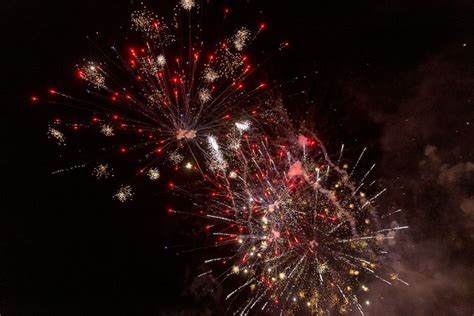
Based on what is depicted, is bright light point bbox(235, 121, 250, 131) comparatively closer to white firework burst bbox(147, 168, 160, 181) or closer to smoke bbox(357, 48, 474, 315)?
white firework burst bbox(147, 168, 160, 181)

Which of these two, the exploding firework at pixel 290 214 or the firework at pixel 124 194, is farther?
the firework at pixel 124 194

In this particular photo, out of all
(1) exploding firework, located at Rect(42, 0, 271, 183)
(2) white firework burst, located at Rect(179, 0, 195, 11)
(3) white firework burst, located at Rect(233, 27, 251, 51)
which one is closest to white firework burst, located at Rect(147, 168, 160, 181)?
(1) exploding firework, located at Rect(42, 0, 271, 183)

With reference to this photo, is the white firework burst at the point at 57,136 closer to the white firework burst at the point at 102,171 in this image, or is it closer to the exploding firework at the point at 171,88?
the exploding firework at the point at 171,88

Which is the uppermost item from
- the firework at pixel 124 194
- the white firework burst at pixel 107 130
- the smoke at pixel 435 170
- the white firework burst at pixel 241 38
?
the white firework burst at pixel 241 38

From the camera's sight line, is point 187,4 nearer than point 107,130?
Yes

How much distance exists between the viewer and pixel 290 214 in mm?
9422

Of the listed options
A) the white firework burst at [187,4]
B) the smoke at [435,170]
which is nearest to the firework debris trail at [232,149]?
the white firework burst at [187,4]

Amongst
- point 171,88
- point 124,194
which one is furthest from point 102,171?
point 171,88

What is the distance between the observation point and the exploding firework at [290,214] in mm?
9414

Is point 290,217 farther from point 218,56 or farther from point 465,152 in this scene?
point 465,152

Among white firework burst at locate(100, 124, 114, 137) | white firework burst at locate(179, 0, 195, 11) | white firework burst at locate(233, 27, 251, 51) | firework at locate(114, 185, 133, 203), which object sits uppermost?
white firework burst at locate(179, 0, 195, 11)

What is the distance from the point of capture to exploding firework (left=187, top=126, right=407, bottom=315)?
9.41 m

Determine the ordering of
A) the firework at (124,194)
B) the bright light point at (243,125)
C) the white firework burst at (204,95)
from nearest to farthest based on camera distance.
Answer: the white firework burst at (204,95) < the bright light point at (243,125) < the firework at (124,194)

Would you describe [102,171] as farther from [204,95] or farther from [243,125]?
[243,125]
